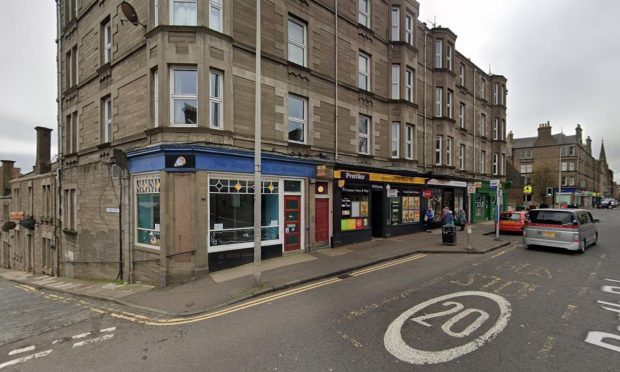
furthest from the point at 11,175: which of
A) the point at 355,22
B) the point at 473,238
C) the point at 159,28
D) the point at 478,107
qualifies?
the point at 478,107

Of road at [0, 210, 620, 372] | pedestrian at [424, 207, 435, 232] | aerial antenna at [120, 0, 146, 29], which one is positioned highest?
aerial antenna at [120, 0, 146, 29]

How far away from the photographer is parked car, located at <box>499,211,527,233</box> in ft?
58.2

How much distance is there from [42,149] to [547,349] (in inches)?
1052

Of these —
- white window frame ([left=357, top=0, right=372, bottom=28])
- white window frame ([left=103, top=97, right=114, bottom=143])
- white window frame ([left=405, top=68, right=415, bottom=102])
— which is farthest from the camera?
white window frame ([left=405, top=68, right=415, bottom=102])

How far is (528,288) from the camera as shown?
7305 millimetres

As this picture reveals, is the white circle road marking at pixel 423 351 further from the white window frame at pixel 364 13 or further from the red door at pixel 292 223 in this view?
the white window frame at pixel 364 13

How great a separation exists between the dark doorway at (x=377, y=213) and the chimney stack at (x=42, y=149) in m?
20.6

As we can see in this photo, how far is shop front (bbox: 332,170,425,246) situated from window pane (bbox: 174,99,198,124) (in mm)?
6166

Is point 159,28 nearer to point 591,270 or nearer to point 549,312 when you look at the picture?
point 549,312

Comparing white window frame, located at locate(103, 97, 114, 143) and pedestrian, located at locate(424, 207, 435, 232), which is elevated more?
white window frame, located at locate(103, 97, 114, 143)

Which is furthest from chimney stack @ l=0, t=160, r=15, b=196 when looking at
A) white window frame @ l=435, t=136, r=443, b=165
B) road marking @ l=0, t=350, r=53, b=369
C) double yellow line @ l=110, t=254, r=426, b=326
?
white window frame @ l=435, t=136, r=443, b=165

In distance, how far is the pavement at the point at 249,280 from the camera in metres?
7.03

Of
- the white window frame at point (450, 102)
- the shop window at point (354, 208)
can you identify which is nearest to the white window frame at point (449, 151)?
the white window frame at point (450, 102)

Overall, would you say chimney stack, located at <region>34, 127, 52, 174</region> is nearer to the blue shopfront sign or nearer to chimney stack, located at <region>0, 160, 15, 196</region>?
chimney stack, located at <region>0, 160, 15, 196</region>
